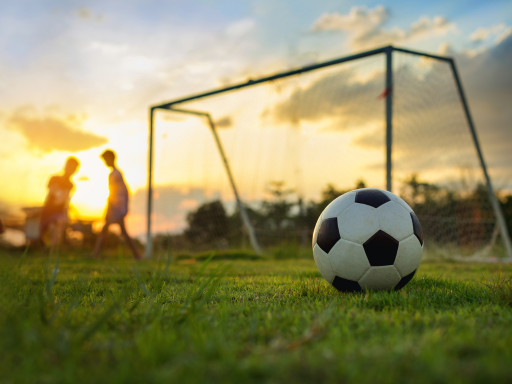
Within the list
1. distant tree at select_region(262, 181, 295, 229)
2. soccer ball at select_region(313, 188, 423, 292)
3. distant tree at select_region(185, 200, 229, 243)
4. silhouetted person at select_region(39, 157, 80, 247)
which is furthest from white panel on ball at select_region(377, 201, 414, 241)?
distant tree at select_region(185, 200, 229, 243)

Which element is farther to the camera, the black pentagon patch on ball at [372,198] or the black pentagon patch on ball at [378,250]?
the black pentagon patch on ball at [372,198]

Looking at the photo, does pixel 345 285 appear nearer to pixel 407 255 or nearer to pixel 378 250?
pixel 378 250

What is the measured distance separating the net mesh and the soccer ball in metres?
5.44

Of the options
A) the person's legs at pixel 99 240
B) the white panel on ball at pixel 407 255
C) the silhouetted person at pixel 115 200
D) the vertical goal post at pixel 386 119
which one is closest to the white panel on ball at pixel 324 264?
the white panel on ball at pixel 407 255

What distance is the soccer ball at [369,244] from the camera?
8.30 feet

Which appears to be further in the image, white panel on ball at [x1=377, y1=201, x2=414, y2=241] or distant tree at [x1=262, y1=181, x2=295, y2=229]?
distant tree at [x1=262, y1=181, x2=295, y2=229]

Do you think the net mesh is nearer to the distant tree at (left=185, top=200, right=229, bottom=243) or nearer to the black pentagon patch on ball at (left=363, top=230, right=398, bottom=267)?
the distant tree at (left=185, top=200, right=229, bottom=243)

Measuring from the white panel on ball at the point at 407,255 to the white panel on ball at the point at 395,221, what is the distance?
1.9 inches

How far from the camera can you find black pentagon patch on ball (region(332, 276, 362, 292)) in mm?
2592

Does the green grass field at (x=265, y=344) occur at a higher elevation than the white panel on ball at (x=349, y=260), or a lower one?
lower

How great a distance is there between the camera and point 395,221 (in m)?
2.60

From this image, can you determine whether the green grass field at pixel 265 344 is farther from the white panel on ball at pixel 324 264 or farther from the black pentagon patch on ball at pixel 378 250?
the white panel on ball at pixel 324 264

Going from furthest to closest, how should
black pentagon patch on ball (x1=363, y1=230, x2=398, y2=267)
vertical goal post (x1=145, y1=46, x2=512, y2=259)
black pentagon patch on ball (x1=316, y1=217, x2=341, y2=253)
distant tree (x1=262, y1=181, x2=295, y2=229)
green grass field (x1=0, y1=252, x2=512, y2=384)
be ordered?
distant tree (x1=262, y1=181, x2=295, y2=229)
vertical goal post (x1=145, y1=46, x2=512, y2=259)
black pentagon patch on ball (x1=316, y1=217, x2=341, y2=253)
black pentagon patch on ball (x1=363, y1=230, x2=398, y2=267)
green grass field (x1=0, y1=252, x2=512, y2=384)

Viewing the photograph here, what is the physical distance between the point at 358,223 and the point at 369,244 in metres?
0.16
